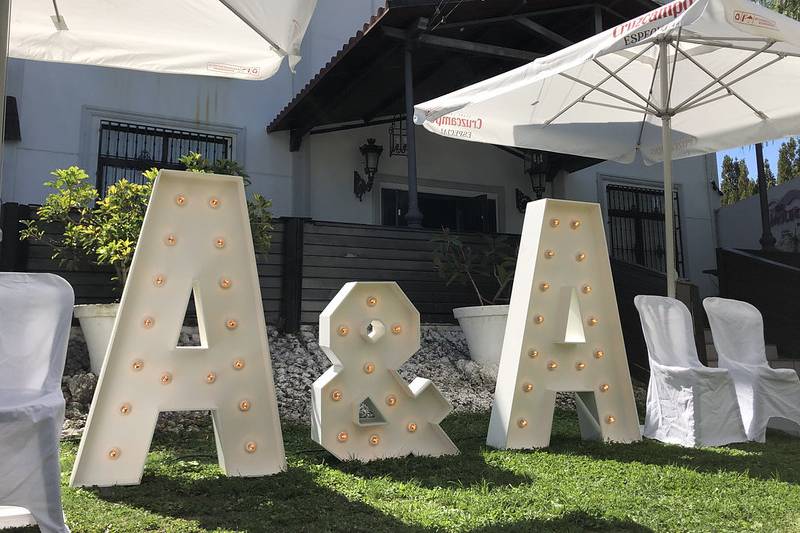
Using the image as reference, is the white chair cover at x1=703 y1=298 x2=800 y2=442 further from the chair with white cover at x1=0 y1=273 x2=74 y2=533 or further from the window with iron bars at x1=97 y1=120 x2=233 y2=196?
the window with iron bars at x1=97 y1=120 x2=233 y2=196

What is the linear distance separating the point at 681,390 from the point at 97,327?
3629 millimetres

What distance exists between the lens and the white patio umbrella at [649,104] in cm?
414

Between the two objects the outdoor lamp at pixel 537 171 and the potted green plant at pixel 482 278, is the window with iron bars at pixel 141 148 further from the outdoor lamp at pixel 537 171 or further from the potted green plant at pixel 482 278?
the outdoor lamp at pixel 537 171

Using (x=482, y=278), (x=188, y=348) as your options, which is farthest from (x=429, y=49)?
(x=188, y=348)

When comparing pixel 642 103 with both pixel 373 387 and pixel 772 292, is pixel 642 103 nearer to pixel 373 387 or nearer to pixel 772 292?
pixel 772 292

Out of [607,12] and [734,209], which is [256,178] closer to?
[607,12]

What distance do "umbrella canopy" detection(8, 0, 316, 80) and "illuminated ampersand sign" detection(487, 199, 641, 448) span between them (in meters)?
1.75

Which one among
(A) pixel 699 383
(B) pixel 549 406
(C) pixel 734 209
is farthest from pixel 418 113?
(C) pixel 734 209

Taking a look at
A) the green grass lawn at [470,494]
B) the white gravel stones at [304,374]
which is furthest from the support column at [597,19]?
the green grass lawn at [470,494]

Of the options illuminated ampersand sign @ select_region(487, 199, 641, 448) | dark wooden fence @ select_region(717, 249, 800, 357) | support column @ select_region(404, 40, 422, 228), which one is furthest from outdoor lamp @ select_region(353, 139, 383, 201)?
illuminated ampersand sign @ select_region(487, 199, 641, 448)

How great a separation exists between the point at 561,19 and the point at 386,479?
716 cm

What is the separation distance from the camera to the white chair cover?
3.74 metres

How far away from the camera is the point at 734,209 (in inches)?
413

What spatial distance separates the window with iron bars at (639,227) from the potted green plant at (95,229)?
260 inches
